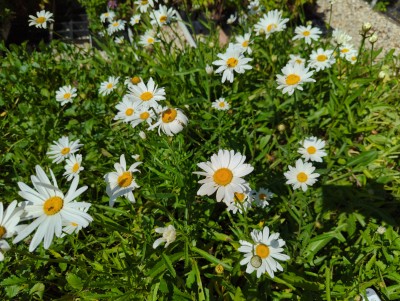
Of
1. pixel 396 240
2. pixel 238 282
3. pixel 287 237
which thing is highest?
pixel 396 240

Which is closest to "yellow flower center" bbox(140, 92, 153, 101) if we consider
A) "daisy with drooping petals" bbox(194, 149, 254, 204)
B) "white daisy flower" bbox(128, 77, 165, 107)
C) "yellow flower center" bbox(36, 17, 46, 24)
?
"white daisy flower" bbox(128, 77, 165, 107)

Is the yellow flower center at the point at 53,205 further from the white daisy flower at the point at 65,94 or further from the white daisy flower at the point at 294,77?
the white daisy flower at the point at 65,94

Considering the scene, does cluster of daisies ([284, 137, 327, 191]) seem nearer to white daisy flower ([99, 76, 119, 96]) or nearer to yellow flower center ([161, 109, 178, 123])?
yellow flower center ([161, 109, 178, 123])

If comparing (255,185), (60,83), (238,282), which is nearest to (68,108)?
(60,83)

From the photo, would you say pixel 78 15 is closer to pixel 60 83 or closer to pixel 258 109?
pixel 60 83

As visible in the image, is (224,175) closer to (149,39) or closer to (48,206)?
(48,206)

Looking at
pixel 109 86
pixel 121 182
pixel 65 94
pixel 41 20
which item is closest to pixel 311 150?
pixel 121 182
